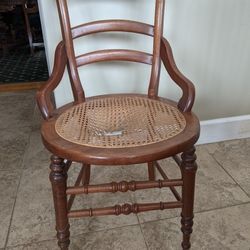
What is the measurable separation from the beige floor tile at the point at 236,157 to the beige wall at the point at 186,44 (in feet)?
0.67

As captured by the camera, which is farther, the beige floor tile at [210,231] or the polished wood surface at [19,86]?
→ the polished wood surface at [19,86]

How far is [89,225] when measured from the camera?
108cm

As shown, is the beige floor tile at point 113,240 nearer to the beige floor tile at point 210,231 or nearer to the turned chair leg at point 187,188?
the beige floor tile at point 210,231

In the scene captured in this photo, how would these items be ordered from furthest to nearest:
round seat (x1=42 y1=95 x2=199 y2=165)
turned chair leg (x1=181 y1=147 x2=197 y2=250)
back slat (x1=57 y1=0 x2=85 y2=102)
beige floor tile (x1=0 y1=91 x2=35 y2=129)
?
beige floor tile (x1=0 y1=91 x2=35 y2=129)
back slat (x1=57 y1=0 x2=85 y2=102)
turned chair leg (x1=181 y1=147 x2=197 y2=250)
round seat (x1=42 y1=95 x2=199 y2=165)

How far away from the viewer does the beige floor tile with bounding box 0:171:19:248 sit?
1.08 metres

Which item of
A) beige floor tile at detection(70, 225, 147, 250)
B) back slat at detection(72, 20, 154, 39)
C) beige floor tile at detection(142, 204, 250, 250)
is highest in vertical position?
back slat at detection(72, 20, 154, 39)

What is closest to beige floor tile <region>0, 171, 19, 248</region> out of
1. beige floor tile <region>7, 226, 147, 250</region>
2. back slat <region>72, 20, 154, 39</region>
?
beige floor tile <region>7, 226, 147, 250</region>

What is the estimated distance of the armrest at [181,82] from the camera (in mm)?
854

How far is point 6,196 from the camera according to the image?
123 cm

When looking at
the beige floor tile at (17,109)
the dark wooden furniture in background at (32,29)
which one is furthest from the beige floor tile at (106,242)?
the dark wooden furniture in background at (32,29)

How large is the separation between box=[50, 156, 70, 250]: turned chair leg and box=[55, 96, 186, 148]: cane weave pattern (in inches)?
3.1

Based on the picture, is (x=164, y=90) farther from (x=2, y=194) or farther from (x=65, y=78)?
(x=2, y=194)

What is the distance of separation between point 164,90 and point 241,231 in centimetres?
70

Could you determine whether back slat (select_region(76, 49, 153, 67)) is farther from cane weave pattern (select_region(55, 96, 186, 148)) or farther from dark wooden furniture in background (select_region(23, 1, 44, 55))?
dark wooden furniture in background (select_region(23, 1, 44, 55))
